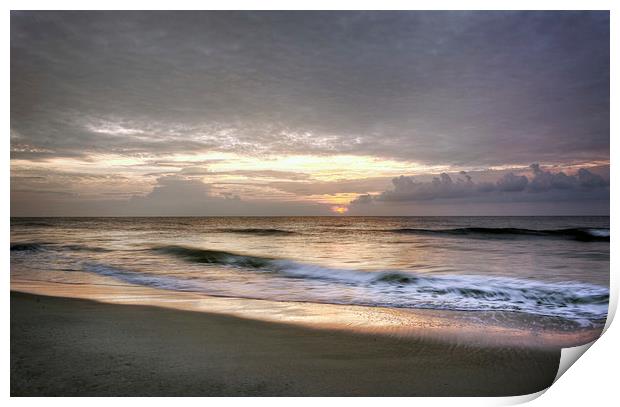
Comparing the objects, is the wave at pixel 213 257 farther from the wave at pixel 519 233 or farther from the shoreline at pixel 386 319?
the wave at pixel 519 233

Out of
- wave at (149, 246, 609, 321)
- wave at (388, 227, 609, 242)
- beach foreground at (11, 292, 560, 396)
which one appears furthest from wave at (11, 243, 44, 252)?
wave at (388, 227, 609, 242)

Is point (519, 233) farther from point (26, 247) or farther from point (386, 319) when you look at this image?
point (26, 247)

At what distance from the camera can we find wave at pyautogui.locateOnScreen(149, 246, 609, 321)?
394 cm

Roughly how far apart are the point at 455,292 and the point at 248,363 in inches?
106

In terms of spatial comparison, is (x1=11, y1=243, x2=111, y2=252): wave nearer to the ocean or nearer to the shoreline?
the ocean

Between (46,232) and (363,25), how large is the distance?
33.7ft

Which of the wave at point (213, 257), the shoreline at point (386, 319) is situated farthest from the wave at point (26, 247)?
the shoreline at point (386, 319)

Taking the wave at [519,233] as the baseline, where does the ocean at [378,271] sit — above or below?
below

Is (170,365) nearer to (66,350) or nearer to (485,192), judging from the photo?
(66,350)

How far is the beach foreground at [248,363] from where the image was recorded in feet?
7.89

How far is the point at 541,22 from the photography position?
3920 mm

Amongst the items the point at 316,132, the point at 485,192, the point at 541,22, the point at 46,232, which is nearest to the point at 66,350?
the point at 316,132

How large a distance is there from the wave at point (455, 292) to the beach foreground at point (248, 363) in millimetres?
1122

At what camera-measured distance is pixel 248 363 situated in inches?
102
